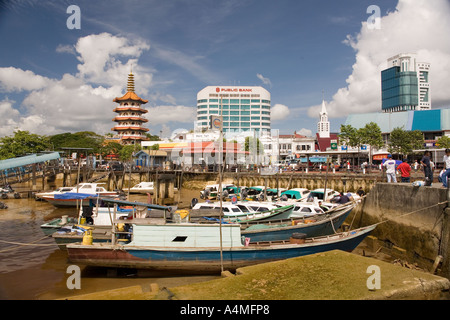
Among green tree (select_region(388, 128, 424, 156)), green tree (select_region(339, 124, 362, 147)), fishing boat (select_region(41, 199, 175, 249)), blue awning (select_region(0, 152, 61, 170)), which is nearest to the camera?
fishing boat (select_region(41, 199, 175, 249))

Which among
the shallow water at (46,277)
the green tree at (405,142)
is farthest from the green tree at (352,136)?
the shallow water at (46,277)

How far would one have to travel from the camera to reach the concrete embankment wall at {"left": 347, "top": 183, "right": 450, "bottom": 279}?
10047 millimetres

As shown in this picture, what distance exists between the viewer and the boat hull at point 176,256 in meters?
11.2

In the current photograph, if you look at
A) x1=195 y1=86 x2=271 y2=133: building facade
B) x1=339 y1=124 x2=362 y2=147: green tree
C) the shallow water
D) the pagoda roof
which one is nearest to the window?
the shallow water

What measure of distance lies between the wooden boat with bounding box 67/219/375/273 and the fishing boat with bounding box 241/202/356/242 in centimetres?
180

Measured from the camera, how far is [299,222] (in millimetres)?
14859

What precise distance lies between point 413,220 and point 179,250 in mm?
9710

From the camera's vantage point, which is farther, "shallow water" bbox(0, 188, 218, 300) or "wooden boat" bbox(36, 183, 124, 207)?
"wooden boat" bbox(36, 183, 124, 207)

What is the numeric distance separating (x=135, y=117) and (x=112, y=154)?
20.8 m

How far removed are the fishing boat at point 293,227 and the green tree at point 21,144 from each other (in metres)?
51.8

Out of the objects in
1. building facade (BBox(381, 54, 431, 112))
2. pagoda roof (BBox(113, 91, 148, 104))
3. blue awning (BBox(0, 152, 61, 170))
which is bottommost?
blue awning (BBox(0, 152, 61, 170))

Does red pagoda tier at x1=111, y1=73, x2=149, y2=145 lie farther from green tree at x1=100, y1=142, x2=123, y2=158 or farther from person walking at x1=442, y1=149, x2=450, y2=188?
person walking at x1=442, y1=149, x2=450, y2=188

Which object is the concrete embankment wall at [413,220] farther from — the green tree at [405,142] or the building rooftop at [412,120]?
the building rooftop at [412,120]

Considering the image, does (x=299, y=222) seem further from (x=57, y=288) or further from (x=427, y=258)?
(x=57, y=288)
